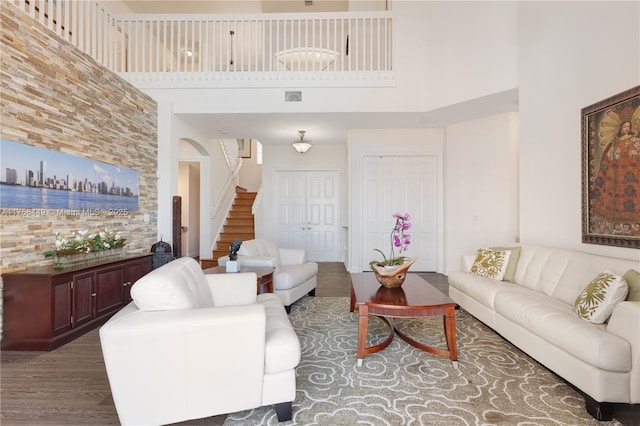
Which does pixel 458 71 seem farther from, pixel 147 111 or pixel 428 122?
pixel 147 111

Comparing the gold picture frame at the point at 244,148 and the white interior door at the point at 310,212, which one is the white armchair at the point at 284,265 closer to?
the white interior door at the point at 310,212

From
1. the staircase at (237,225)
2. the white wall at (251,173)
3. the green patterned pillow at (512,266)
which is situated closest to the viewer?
the green patterned pillow at (512,266)

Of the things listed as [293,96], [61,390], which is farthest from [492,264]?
[61,390]

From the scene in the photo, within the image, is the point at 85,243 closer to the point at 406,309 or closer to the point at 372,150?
the point at 406,309

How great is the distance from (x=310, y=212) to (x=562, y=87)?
4.96 m

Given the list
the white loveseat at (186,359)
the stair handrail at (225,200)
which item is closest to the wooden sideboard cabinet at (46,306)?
the white loveseat at (186,359)

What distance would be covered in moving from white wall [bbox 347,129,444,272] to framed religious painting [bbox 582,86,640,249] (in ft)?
9.45

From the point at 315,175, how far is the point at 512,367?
17.7ft

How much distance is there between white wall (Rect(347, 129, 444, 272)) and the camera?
5672 mm

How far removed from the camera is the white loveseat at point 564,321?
167 centimetres

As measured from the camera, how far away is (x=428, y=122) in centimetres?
521

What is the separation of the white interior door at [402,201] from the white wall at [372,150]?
10 cm

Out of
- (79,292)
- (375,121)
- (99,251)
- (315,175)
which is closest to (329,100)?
(375,121)

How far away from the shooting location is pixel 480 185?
4969 mm
